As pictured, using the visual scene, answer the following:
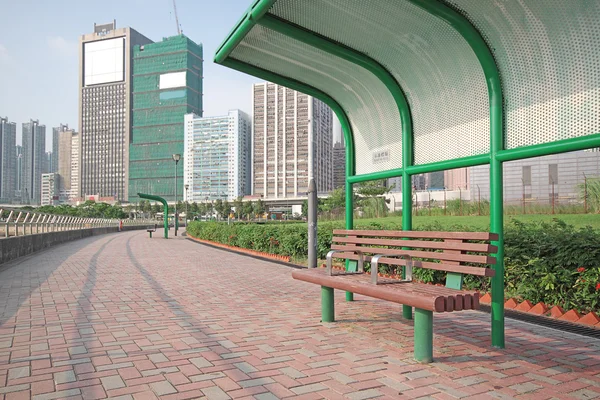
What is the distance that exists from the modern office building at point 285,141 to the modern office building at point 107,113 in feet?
178

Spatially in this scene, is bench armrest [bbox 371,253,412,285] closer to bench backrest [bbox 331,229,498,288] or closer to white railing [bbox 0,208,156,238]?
bench backrest [bbox 331,229,498,288]

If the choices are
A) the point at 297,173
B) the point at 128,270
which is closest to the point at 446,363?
the point at 128,270

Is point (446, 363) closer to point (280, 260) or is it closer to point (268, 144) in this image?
point (280, 260)

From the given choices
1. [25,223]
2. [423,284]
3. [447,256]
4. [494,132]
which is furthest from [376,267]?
[25,223]

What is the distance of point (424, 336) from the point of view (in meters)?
3.57

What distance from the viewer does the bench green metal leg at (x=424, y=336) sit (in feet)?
11.6

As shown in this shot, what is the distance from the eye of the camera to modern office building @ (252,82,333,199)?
151 meters

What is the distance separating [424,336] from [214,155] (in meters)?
165

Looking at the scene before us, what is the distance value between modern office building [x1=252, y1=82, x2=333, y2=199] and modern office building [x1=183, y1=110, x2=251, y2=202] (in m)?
8.93

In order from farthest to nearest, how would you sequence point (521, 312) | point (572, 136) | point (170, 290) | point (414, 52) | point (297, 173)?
point (297, 173) → point (170, 290) → point (521, 312) → point (414, 52) → point (572, 136)

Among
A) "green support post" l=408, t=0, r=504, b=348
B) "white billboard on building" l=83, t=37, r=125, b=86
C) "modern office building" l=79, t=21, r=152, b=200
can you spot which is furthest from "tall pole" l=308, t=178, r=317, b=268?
"white billboard on building" l=83, t=37, r=125, b=86

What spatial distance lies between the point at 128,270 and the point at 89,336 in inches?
239

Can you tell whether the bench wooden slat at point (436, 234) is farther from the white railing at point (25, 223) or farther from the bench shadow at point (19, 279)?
the white railing at point (25, 223)

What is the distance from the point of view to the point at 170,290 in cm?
738
